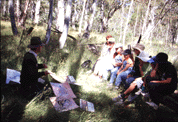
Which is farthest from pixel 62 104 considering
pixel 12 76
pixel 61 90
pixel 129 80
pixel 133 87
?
pixel 129 80

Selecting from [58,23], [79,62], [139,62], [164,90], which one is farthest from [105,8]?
[164,90]

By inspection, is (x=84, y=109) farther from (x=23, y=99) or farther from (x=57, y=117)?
(x=23, y=99)

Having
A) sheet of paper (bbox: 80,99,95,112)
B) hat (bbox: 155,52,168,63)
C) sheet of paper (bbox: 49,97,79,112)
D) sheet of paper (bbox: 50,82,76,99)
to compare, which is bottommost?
sheet of paper (bbox: 80,99,95,112)

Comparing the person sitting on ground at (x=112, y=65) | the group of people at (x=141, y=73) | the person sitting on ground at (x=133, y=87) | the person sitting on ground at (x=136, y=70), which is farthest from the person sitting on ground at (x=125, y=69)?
the person sitting on ground at (x=133, y=87)

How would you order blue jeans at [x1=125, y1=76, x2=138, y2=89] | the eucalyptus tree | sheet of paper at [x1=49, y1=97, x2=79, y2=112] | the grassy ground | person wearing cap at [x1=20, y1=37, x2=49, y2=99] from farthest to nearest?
the eucalyptus tree < blue jeans at [x1=125, y1=76, x2=138, y2=89] < sheet of paper at [x1=49, y1=97, x2=79, y2=112] < person wearing cap at [x1=20, y1=37, x2=49, y2=99] < the grassy ground

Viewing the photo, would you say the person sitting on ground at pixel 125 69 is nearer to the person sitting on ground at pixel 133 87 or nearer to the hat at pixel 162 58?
the person sitting on ground at pixel 133 87

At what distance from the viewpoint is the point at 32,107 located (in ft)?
7.41

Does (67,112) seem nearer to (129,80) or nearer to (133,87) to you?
(133,87)

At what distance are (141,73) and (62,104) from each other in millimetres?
2477

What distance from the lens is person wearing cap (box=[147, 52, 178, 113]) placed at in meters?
2.60

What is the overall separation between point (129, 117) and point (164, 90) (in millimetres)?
1066

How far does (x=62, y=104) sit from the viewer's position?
266 cm

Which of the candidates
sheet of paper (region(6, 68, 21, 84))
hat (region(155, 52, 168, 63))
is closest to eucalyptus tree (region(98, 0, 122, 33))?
hat (region(155, 52, 168, 63))

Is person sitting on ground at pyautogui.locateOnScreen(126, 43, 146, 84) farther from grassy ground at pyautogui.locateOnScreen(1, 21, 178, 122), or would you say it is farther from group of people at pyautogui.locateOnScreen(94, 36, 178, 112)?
grassy ground at pyautogui.locateOnScreen(1, 21, 178, 122)
